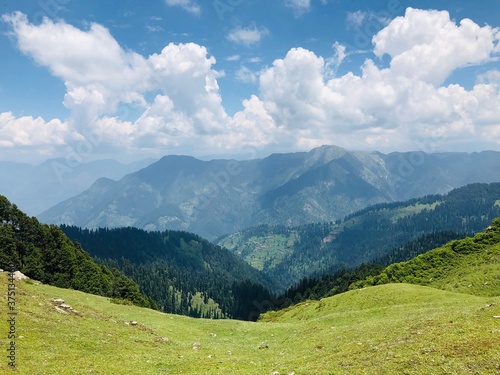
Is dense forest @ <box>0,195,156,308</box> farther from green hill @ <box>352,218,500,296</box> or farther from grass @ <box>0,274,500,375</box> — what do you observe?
green hill @ <box>352,218,500,296</box>

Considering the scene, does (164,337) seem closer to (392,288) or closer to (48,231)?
(392,288)

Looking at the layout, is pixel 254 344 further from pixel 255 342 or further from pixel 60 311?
pixel 60 311

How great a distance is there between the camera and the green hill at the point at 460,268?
2649 inches

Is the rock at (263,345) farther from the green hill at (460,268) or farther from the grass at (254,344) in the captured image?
the green hill at (460,268)

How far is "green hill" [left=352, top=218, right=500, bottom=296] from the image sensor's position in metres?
67.3

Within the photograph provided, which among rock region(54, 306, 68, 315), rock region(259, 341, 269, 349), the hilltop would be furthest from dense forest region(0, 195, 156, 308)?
rock region(259, 341, 269, 349)

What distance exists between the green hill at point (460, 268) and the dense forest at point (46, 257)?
8164 cm

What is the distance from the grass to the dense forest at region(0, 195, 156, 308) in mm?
43199

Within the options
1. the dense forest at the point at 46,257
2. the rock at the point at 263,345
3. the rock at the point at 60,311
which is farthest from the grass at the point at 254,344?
the dense forest at the point at 46,257

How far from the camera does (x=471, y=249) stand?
91062mm

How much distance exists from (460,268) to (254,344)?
6982 centimetres

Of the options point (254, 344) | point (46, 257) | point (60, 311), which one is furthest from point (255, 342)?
point (46, 257)

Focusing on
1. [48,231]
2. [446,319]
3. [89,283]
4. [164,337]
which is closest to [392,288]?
[446,319]

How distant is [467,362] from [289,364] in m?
12.5
